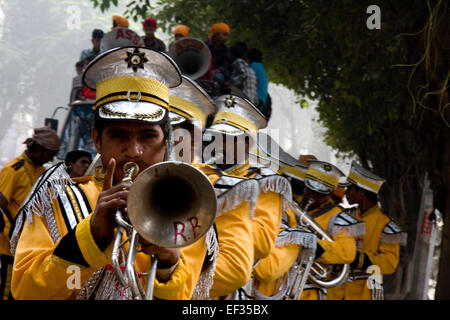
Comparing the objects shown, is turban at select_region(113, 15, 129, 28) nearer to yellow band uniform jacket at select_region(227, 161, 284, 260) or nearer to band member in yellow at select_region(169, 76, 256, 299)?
yellow band uniform jacket at select_region(227, 161, 284, 260)

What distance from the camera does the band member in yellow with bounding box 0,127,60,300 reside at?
5.39 m

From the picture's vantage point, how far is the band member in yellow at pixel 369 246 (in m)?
7.26

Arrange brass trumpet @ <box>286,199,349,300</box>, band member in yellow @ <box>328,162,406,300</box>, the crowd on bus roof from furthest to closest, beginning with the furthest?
the crowd on bus roof
band member in yellow @ <box>328,162,406,300</box>
brass trumpet @ <box>286,199,349,300</box>

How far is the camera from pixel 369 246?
25.2 feet

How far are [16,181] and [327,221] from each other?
3.17m

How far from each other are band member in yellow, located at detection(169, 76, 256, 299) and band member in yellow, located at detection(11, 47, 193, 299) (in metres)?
0.32

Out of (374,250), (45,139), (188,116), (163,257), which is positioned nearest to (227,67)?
(374,250)

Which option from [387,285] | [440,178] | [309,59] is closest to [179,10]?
[309,59]

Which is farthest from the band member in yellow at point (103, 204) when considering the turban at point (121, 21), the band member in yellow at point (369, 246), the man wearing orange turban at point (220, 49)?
the turban at point (121, 21)

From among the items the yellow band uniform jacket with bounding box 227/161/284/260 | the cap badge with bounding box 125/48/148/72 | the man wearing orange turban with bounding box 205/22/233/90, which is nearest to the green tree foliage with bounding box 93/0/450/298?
the man wearing orange turban with bounding box 205/22/233/90

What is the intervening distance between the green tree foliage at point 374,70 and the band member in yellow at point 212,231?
7.29ft

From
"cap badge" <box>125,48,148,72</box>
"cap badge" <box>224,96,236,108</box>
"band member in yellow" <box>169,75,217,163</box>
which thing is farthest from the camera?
"cap badge" <box>224,96,236,108</box>

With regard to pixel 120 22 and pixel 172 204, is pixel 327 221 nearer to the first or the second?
pixel 120 22

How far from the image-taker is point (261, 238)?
12.6 feet
